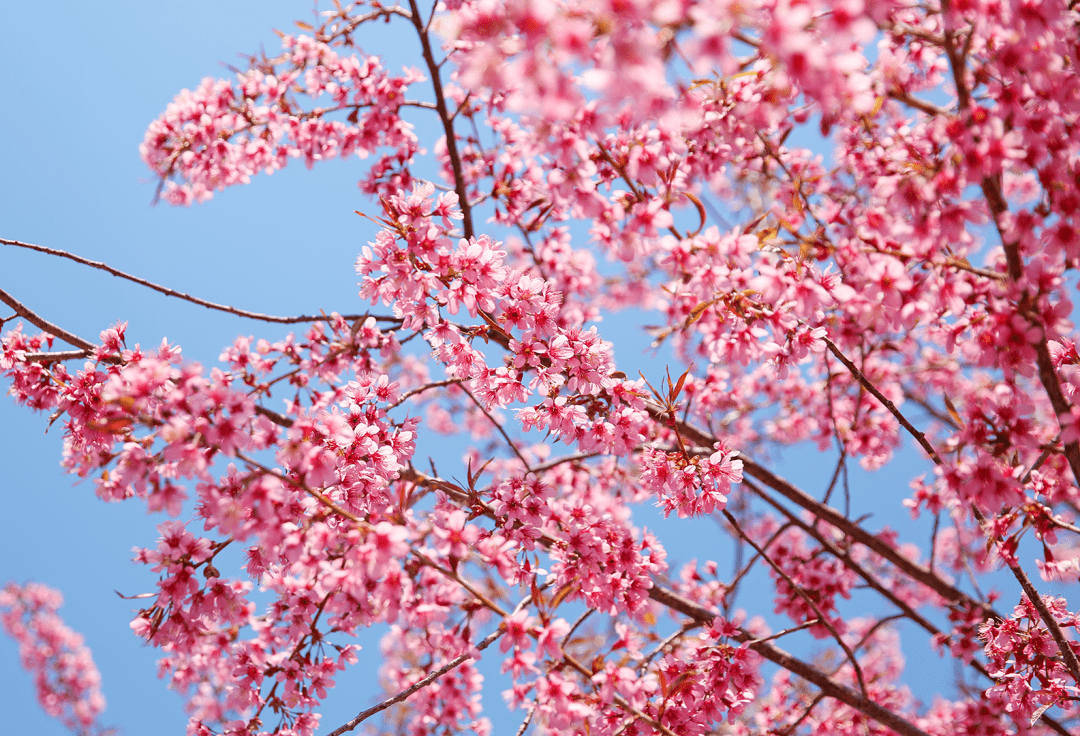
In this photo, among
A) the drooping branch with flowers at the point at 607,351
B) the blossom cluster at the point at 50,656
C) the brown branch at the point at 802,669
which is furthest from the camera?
the blossom cluster at the point at 50,656

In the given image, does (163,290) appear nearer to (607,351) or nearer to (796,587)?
(607,351)

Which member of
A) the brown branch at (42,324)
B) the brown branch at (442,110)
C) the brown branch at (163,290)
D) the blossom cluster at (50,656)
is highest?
the brown branch at (442,110)

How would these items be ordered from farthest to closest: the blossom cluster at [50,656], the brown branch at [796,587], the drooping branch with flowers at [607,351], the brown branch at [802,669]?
the blossom cluster at [50,656], the brown branch at [802,669], the brown branch at [796,587], the drooping branch with flowers at [607,351]

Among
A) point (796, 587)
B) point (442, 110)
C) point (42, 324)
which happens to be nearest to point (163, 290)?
point (42, 324)

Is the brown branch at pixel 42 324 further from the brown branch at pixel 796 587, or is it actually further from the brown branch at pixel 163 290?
the brown branch at pixel 796 587

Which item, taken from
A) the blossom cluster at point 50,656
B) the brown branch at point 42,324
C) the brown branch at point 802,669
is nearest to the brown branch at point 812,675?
the brown branch at point 802,669

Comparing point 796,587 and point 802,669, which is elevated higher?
point 796,587

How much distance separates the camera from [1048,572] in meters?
2.85

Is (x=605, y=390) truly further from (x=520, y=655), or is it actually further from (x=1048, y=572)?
(x=1048, y=572)

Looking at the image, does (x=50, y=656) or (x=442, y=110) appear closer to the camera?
(x=442, y=110)

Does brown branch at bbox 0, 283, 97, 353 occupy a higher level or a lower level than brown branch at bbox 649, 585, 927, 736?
higher

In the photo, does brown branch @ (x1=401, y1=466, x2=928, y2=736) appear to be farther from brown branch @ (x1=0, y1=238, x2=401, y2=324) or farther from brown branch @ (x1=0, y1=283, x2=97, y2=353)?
brown branch @ (x1=0, y1=283, x2=97, y2=353)

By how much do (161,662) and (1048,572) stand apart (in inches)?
233

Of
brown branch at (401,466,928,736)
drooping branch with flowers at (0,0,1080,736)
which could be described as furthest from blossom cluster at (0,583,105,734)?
brown branch at (401,466,928,736)
